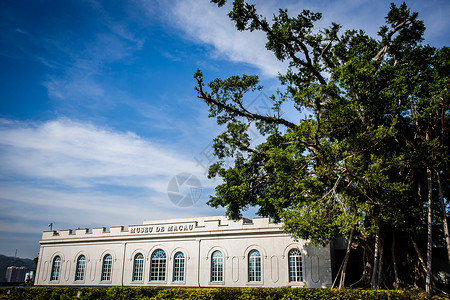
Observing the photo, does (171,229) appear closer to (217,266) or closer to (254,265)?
(217,266)

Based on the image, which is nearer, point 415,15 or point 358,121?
point 358,121

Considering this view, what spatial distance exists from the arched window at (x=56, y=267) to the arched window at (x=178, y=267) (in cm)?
1353

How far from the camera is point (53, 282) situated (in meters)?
31.9

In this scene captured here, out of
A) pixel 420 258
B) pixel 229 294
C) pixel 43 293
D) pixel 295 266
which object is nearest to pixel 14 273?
pixel 43 293

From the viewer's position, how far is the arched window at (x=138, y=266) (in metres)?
28.6

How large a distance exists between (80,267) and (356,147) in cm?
2872

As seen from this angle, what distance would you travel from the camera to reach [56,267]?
107 ft

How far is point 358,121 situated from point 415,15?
864 cm

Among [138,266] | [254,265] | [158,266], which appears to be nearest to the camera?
[254,265]

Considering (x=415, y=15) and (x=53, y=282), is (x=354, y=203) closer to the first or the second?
(x=415, y=15)

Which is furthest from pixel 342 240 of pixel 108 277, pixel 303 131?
pixel 108 277

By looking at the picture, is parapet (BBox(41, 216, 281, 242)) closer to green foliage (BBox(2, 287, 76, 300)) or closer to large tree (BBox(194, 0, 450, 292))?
large tree (BBox(194, 0, 450, 292))

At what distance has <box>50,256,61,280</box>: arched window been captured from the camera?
105ft

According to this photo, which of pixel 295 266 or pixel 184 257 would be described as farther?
pixel 184 257
